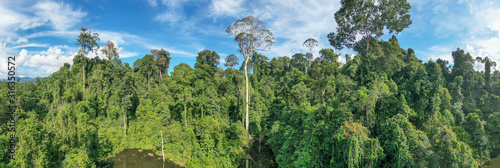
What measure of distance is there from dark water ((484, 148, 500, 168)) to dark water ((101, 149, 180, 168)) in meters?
33.4

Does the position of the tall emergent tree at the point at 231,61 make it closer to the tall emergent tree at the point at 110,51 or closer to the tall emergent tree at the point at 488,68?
the tall emergent tree at the point at 110,51

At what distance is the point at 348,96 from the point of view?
446 inches

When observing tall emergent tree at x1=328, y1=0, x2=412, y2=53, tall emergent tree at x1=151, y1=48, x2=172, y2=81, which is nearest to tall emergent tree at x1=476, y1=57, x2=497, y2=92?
tall emergent tree at x1=328, y1=0, x2=412, y2=53

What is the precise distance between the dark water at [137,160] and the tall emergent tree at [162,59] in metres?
18.0

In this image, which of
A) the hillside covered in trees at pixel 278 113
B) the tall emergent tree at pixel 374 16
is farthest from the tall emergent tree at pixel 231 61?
the tall emergent tree at pixel 374 16

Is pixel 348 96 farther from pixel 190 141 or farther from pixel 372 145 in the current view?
pixel 190 141

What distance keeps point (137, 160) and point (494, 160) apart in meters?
39.3

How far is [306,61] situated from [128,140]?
33469 millimetres

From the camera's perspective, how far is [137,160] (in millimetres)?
21422

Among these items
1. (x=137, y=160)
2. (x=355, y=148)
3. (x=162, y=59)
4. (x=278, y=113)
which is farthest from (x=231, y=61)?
(x=355, y=148)

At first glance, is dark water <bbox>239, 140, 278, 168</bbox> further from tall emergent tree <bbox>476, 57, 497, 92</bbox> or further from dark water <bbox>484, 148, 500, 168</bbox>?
tall emergent tree <bbox>476, 57, 497, 92</bbox>

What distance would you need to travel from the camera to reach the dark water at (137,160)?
20.3m

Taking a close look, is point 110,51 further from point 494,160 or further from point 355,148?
point 494,160

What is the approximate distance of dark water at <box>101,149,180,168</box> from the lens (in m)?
20.3
